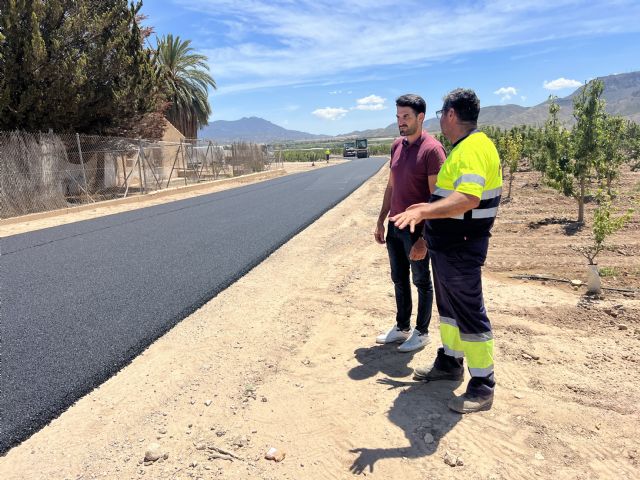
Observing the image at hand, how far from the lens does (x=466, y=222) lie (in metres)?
2.57

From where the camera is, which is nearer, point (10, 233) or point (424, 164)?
point (424, 164)

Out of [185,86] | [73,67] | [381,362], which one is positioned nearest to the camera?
[381,362]

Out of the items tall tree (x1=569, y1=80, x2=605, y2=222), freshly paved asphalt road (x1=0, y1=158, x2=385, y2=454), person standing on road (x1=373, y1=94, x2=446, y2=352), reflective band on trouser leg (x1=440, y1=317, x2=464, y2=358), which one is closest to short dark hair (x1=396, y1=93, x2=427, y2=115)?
person standing on road (x1=373, y1=94, x2=446, y2=352)

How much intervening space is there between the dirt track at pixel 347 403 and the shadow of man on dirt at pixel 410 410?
1 cm

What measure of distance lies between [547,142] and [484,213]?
888cm

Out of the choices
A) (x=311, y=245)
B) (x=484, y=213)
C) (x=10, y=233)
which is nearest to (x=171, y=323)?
(x=484, y=213)

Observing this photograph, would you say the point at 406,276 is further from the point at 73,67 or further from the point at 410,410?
the point at 73,67

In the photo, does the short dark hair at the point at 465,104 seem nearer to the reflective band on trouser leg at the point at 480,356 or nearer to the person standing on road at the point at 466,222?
the person standing on road at the point at 466,222

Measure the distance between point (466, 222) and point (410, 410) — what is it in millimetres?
1212

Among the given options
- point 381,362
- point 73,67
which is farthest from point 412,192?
point 73,67

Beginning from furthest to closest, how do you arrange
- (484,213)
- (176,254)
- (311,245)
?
(311,245) → (176,254) → (484,213)

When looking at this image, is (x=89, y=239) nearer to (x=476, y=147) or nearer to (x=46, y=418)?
(x=46, y=418)

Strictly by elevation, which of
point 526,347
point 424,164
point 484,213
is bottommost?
point 526,347

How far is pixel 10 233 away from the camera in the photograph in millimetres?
10023
